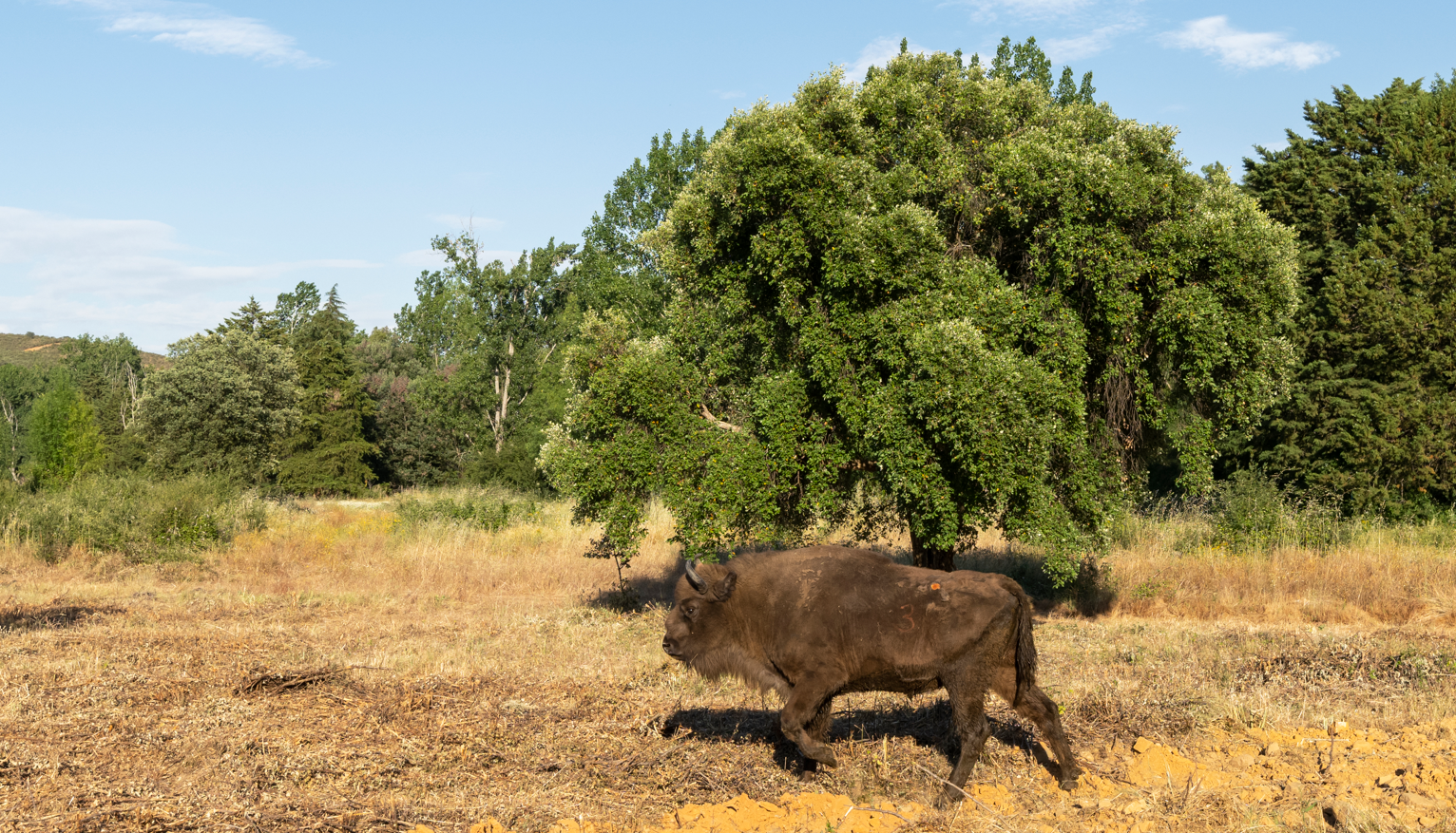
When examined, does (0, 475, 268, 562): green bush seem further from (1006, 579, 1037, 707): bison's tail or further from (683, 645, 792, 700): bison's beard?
(1006, 579, 1037, 707): bison's tail

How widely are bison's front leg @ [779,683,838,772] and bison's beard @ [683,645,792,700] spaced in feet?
1.11

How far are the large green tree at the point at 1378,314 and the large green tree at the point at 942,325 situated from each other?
13.3 m

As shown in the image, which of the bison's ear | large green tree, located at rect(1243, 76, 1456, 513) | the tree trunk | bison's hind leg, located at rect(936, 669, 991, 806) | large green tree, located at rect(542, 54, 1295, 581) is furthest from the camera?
large green tree, located at rect(1243, 76, 1456, 513)

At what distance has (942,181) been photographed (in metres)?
15.8

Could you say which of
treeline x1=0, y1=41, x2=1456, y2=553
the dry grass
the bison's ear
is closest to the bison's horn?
the bison's ear

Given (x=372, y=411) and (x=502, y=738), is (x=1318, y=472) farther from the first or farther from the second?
(x=372, y=411)

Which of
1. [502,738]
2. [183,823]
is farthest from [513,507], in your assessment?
[183,823]

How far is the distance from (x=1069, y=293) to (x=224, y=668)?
1352 cm

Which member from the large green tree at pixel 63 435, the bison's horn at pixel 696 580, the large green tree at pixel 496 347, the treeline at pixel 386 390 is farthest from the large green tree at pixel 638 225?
the large green tree at pixel 63 435

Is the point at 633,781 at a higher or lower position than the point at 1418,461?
lower

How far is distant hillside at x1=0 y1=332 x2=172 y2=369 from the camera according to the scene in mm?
160625

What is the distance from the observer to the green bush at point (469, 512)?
2903 centimetres

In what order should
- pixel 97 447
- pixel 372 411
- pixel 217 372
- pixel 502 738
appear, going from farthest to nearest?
pixel 97 447 < pixel 372 411 < pixel 217 372 < pixel 502 738

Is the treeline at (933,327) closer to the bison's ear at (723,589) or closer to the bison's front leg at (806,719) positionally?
the bison's ear at (723,589)
